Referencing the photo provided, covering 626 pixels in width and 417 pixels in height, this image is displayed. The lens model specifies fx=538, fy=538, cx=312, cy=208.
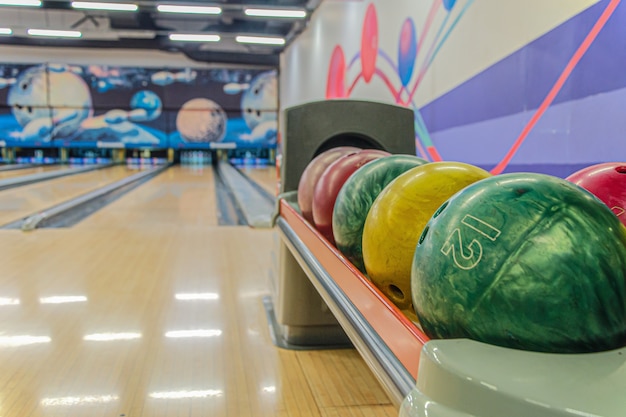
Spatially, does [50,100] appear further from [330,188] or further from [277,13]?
[330,188]

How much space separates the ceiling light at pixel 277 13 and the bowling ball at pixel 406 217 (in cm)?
668

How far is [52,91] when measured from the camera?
10.1 metres

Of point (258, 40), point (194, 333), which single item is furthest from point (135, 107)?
point (194, 333)

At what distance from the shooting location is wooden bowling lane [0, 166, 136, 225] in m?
4.72

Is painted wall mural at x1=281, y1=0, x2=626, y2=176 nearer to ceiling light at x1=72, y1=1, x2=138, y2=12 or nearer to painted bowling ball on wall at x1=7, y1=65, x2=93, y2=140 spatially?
ceiling light at x1=72, y1=1, x2=138, y2=12

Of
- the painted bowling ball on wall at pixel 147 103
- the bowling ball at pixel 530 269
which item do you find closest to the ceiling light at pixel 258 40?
the painted bowling ball on wall at pixel 147 103

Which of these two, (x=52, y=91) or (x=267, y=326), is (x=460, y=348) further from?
(x=52, y=91)

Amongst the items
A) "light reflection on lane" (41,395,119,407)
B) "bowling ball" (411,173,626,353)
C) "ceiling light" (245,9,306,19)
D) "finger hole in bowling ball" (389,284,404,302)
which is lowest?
"light reflection on lane" (41,395,119,407)

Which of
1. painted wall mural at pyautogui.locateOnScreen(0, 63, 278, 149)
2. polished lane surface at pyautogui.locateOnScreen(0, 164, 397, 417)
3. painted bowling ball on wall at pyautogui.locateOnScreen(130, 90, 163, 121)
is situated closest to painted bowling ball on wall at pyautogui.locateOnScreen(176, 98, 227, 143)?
painted wall mural at pyautogui.locateOnScreen(0, 63, 278, 149)

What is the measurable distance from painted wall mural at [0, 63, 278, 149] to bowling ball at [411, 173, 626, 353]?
34.0 feet

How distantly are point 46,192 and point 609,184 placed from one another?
624 centimetres

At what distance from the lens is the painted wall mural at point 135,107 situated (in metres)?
10.1

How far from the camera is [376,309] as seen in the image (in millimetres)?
867

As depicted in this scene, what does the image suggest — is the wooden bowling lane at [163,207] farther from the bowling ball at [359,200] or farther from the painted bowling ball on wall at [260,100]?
the painted bowling ball on wall at [260,100]
